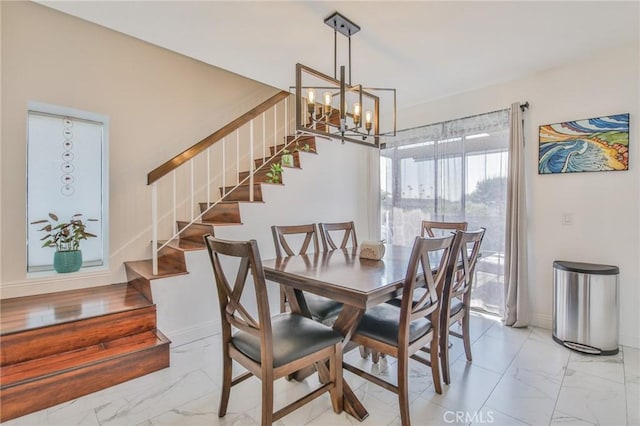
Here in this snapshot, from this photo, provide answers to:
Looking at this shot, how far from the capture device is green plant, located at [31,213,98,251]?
2.90 metres

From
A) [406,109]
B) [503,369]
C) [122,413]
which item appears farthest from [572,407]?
[406,109]

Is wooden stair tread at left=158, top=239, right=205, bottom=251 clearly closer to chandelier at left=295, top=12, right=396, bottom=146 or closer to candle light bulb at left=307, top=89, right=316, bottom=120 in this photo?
chandelier at left=295, top=12, right=396, bottom=146

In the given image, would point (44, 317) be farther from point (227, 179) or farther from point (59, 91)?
point (227, 179)

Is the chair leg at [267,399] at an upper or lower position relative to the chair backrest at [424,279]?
lower

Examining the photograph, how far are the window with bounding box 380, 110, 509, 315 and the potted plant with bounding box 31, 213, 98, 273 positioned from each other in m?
3.60

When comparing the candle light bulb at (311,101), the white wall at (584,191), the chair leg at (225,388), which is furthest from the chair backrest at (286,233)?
the white wall at (584,191)

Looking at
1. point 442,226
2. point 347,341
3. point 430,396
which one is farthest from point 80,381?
point 442,226

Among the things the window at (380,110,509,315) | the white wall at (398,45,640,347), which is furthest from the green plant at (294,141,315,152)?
the white wall at (398,45,640,347)

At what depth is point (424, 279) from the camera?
1781 millimetres

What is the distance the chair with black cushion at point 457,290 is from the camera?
6.48ft

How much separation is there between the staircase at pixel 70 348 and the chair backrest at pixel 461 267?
82.1 inches

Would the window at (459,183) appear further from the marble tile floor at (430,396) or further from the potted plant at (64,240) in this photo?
the potted plant at (64,240)

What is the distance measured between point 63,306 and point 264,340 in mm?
2052

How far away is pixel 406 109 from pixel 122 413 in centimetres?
417
